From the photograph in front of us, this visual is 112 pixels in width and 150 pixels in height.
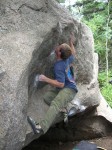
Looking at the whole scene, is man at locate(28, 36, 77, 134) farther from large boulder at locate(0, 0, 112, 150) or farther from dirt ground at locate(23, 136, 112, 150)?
dirt ground at locate(23, 136, 112, 150)

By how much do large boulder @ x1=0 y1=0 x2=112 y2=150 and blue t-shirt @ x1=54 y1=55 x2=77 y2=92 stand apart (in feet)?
1.45

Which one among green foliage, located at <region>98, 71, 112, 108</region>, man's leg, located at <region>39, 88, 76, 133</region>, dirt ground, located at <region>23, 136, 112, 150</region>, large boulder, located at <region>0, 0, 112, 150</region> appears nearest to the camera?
large boulder, located at <region>0, 0, 112, 150</region>

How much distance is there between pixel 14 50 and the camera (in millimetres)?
6551

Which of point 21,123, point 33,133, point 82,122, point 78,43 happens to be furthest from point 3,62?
point 82,122

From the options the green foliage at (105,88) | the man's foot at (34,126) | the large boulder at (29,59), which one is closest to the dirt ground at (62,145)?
the large boulder at (29,59)

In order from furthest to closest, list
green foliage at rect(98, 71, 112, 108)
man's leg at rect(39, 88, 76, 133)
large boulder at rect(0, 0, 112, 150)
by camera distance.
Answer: green foliage at rect(98, 71, 112, 108)
man's leg at rect(39, 88, 76, 133)
large boulder at rect(0, 0, 112, 150)

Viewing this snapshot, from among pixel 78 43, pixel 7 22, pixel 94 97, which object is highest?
pixel 7 22

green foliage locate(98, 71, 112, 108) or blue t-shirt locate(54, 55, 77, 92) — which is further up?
blue t-shirt locate(54, 55, 77, 92)

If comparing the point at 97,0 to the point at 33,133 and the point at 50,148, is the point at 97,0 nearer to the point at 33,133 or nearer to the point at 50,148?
the point at 50,148

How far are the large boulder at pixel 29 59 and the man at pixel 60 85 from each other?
10.5 inches

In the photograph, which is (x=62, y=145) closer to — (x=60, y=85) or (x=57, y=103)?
(x=57, y=103)

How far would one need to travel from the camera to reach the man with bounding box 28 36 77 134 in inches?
285

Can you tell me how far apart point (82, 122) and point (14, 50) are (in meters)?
4.13

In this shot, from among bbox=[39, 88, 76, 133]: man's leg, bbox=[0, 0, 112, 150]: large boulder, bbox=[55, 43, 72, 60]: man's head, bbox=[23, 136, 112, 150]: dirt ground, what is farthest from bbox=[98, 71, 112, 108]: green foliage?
bbox=[55, 43, 72, 60]: man's head
